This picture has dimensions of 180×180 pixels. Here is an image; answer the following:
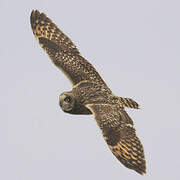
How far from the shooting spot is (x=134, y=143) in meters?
16.2

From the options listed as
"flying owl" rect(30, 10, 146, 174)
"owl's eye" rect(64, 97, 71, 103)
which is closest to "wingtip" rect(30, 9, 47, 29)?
"flying owl" rect(30, 10, 146, 174)

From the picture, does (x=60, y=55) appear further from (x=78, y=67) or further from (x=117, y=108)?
(x=117, y=108)

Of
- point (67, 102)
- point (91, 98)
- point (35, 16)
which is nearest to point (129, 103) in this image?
point (91, 98)

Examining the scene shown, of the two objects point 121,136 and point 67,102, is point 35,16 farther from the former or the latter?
point 121,136

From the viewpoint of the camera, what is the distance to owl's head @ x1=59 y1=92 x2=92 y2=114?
17.9m

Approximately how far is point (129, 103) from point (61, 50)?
120 inches

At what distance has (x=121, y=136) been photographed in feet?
53.9

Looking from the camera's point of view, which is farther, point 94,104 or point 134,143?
point 94,104

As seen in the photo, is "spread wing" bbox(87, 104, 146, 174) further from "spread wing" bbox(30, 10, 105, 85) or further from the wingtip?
the wingtip

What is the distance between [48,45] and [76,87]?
7.04ft

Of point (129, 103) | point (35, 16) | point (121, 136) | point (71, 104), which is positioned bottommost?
point (121, 136)

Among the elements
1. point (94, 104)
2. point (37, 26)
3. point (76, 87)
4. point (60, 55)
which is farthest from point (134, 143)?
point (37, 26)

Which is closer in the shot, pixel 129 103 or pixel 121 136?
pixel 121 136

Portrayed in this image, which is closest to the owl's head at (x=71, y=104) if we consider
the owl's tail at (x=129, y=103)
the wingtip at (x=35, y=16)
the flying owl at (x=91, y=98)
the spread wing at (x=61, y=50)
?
the flying owl at (x=91, y=98)
